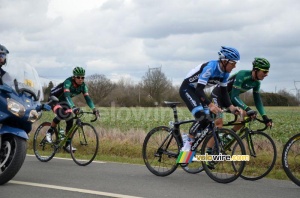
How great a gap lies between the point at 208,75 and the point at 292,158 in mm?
1941

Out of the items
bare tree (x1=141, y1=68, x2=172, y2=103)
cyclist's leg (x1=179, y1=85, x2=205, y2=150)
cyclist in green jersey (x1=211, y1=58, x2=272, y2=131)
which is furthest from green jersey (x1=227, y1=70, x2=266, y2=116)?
bare tree (x1=141, y1=68, x2=172, y2=103)

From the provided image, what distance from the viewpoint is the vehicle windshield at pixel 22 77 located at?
6.95 m

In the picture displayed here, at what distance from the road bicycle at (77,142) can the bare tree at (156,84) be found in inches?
1814

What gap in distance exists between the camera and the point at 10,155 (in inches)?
256

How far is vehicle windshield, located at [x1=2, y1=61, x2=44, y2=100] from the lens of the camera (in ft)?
22.8

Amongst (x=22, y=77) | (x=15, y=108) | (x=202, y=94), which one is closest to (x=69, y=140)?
(x=22, y=77)

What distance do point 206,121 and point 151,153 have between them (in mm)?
1432

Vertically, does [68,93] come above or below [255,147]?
above

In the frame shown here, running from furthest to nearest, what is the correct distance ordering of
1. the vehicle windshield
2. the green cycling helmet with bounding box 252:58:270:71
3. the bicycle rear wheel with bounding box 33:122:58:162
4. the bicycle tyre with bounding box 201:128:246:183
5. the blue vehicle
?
the bicycle rear wheel with bounding box 33:122:58:162, the green cycling helmet with bounding box 252:58:270:71, the bicycle tyre with bounding box 201:128:246:183, the vehicle windshield, the blue vehicle

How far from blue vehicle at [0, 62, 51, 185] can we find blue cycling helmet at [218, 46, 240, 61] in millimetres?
3097

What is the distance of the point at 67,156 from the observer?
36.7 ft

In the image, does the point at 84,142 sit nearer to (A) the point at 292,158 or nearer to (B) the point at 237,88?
(B) the point at 237,88

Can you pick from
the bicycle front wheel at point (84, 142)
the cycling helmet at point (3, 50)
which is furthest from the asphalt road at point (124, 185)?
the cycling helmet at point (3, 50)

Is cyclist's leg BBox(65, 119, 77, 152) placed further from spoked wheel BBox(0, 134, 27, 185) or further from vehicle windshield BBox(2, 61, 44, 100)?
spoked wheel BBox(0, 134, 27, 185)
